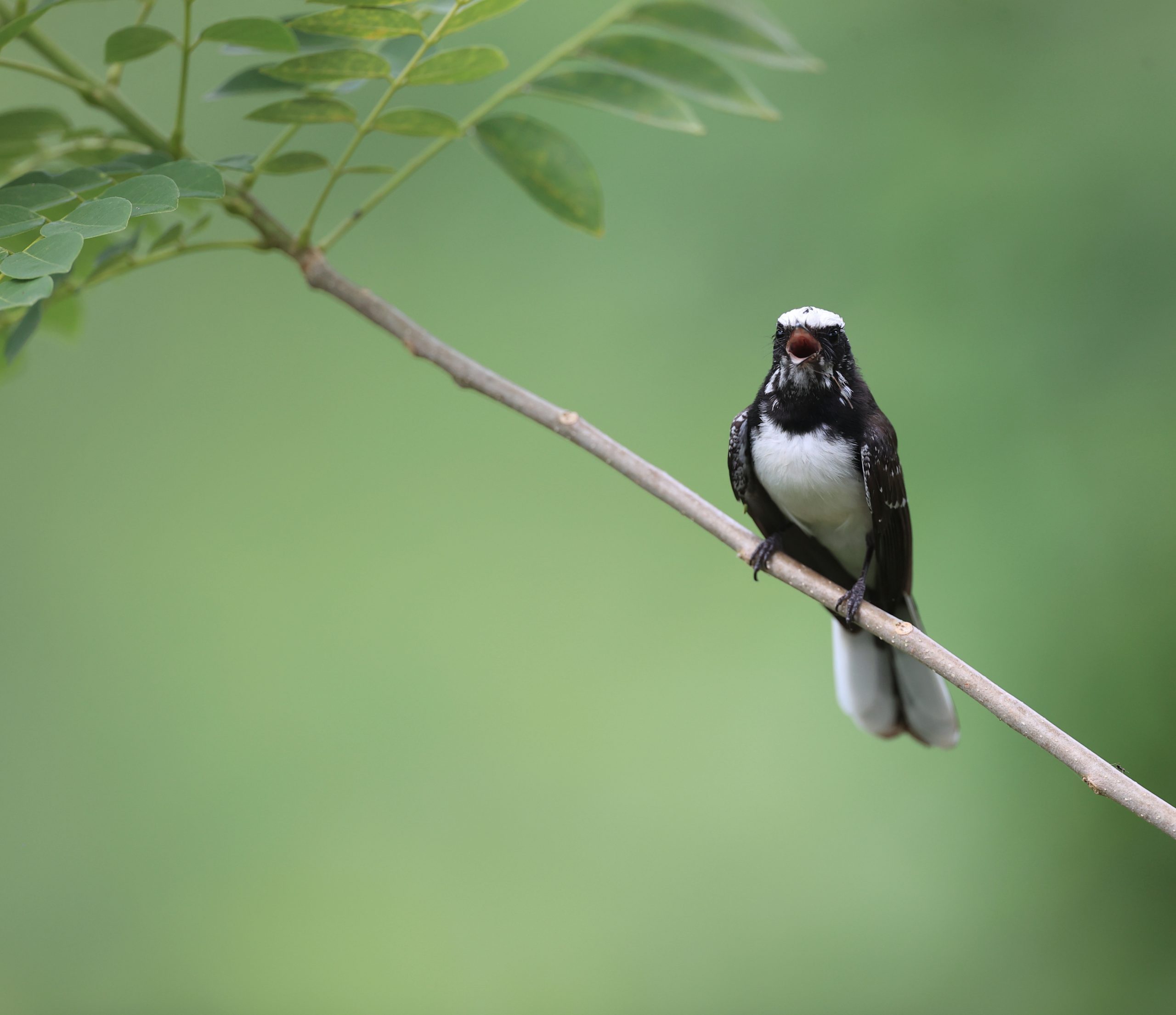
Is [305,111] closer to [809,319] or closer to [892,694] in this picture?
[809,319]

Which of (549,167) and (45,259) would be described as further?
(549,167)

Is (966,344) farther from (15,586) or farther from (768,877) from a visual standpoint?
(15,586)

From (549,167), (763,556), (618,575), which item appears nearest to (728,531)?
(763,556)

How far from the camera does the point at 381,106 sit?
128 centimetres

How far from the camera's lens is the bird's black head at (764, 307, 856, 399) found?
1403 millimetres

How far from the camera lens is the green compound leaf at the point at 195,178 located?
1081 mm

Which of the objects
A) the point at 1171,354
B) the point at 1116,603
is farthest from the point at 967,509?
the point at 1171,354

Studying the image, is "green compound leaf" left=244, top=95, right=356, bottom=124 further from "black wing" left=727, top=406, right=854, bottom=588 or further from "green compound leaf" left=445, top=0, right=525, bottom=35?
"black wing" left=727, top=406, right=854, bottom=588

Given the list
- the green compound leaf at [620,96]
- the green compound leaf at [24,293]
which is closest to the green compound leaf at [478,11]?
the green compound leaf at [620,96]

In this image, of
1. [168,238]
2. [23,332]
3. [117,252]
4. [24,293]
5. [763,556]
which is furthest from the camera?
[763,556]

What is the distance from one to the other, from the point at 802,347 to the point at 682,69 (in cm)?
42

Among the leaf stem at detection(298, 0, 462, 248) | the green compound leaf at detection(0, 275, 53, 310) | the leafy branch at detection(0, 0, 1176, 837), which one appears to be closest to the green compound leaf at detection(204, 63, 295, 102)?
the leafy branch at detection(0, 0, 1176, 837)

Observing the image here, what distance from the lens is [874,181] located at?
361 cm

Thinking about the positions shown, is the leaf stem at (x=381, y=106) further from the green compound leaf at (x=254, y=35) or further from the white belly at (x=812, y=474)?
the white belly at (x=812, y=474)
